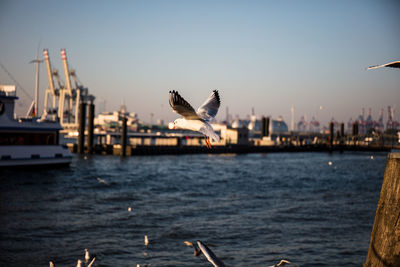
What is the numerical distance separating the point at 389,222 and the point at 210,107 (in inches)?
106

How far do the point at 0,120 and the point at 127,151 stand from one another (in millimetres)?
34498

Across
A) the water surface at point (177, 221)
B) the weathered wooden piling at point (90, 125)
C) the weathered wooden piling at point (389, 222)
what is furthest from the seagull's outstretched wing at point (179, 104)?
the weathered wooden piling at point (90, 125)

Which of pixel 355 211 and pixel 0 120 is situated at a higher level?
pixel 0 120

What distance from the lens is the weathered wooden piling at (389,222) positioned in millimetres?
5023

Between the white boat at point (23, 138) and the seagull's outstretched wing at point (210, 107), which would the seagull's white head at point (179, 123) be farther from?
the white boat at point (23, 138)

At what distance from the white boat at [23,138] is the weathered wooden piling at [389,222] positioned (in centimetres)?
3295

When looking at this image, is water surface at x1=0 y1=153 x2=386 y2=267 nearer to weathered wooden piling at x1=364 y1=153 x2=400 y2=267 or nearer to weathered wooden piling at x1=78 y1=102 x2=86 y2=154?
weathered wooden piling at x1=364 y1=153 x2=400 y2=267

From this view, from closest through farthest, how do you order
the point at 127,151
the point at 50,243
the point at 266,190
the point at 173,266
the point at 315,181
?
the point at 173,266, the point at 50,243, the point at 266,190, the point at 315,181, the point at 127,151

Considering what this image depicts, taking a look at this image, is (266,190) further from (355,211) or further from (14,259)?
(14,259)

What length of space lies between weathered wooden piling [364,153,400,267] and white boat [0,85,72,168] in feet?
108

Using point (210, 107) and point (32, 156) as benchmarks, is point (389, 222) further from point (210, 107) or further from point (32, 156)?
point (32, 156)

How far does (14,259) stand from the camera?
1352cm

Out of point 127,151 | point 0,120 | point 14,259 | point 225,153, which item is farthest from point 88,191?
point 225,153

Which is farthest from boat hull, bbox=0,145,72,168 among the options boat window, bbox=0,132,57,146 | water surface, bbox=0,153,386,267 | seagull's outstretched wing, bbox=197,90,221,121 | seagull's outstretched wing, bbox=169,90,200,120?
seagull's outstretched wing, bbox=169,90,200,120
